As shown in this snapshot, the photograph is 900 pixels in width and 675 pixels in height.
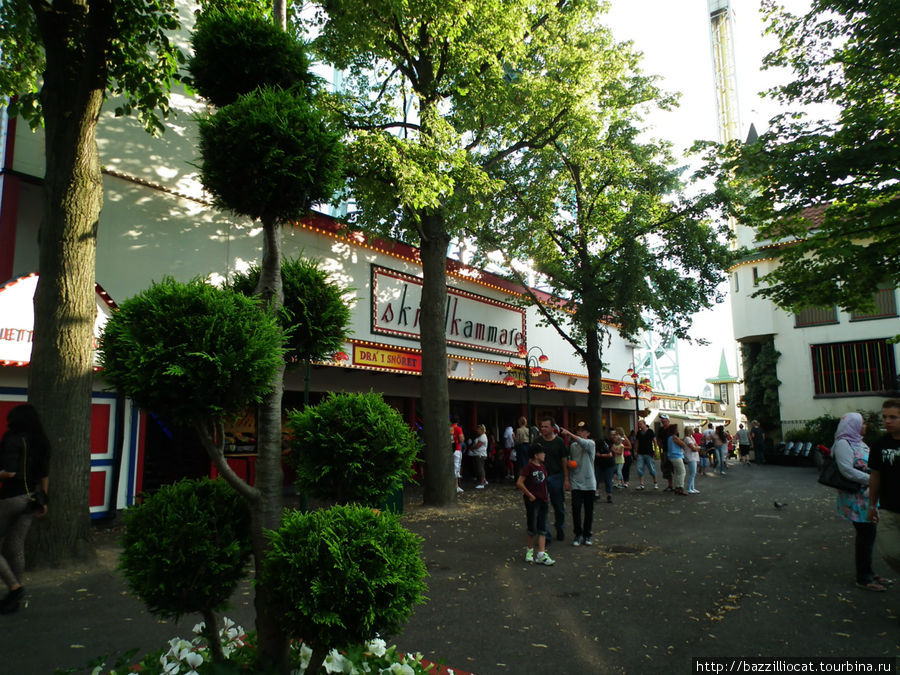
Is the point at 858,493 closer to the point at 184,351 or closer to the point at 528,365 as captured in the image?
the point at 184,351

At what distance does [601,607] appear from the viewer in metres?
5.70

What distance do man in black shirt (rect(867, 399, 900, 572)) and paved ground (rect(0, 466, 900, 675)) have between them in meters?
0.71

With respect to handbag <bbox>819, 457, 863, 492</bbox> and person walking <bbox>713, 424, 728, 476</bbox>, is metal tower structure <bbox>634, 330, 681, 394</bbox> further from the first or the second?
handbag <bbox>819, 457, 863, 492</bbox>

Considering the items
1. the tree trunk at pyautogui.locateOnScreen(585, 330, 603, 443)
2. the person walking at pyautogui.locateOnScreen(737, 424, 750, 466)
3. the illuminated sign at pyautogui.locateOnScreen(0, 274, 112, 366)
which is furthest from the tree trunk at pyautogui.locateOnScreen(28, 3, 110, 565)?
the person walking at pyautogui.locateOnScreen(737, 424, 750, 466)

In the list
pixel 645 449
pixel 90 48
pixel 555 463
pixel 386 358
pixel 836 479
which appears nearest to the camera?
pixel 836 479

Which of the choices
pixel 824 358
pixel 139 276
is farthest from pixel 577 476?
pixel 824 358

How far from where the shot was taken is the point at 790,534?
930 centimetres

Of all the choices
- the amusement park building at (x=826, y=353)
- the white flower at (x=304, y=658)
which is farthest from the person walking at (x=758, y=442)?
the white flower at (x=304, y=658)

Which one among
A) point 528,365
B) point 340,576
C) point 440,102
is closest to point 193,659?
point 340,576

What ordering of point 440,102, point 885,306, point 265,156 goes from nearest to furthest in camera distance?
point 265,156 < point 440,102 < point 885,306

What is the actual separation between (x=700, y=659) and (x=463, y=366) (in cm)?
1321

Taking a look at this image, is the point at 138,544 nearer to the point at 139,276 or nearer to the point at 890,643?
the point at 890,643

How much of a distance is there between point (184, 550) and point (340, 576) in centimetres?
97

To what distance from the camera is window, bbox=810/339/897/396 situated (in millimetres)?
24219
